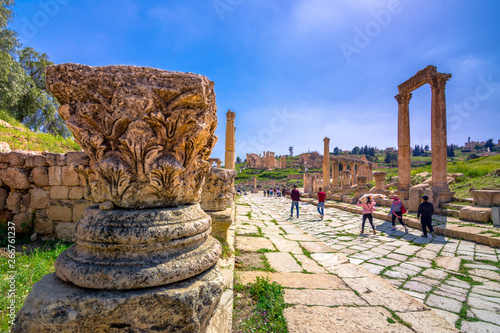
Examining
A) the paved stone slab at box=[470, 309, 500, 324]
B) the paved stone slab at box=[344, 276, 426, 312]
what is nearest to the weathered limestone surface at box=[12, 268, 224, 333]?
the paved stone slab at box=[344, 276, 426, 312]

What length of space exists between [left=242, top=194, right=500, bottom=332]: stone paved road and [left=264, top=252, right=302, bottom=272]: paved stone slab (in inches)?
20.6

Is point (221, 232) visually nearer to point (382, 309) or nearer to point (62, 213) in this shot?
point (382, 309)

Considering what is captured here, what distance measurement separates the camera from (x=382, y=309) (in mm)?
2590

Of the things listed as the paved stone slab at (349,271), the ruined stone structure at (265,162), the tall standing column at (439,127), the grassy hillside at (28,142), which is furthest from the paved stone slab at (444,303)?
the ruined stone structure at (265,162)

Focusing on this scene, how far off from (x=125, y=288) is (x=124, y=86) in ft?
4.19

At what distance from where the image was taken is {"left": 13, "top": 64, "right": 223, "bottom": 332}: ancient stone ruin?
132cm

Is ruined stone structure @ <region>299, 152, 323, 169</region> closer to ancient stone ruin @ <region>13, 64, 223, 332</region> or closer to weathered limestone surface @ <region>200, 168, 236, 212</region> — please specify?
weathered limestone surface @ <region>200, 168, 236, 212</region>

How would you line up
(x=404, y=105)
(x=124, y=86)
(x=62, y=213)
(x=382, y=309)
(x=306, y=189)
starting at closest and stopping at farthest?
(x=124, y=86) → (x=382, y=309) → (x=62, y=213) → (x=404, y=105) → (x=306, y=189)

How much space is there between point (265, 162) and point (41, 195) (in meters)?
68.5

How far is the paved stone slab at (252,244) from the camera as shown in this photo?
4.60 meters

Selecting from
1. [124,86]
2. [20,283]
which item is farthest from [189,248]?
[20,283]

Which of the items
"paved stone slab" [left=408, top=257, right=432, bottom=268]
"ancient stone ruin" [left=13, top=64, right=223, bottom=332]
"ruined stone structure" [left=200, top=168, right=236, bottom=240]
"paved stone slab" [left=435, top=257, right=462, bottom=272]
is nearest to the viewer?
"ancient stone ruin" [left=13, top=64, right=223, bottom=332]

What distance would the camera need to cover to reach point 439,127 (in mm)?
11852

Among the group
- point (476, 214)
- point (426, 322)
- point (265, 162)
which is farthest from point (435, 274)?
point (265, 162)
